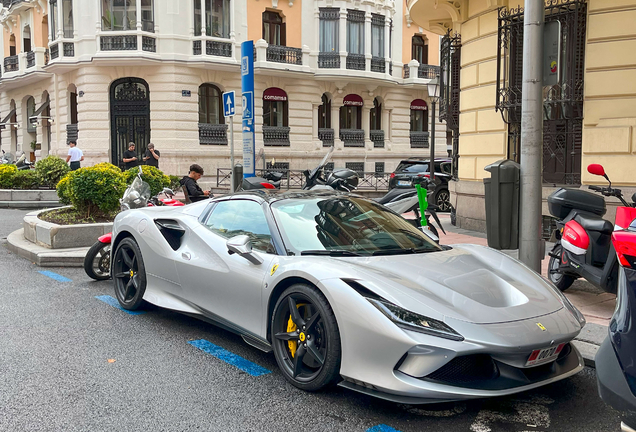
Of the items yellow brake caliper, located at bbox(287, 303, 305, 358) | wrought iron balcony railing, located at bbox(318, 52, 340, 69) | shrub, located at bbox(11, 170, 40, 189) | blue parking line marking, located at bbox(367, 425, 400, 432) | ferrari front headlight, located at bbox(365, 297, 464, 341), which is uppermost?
wrought iron balcony railing, located at bbox(318, 52, 340, 69)

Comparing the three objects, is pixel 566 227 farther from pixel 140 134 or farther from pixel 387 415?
pixel 140 134

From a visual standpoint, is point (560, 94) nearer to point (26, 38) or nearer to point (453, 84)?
point (453, 84)

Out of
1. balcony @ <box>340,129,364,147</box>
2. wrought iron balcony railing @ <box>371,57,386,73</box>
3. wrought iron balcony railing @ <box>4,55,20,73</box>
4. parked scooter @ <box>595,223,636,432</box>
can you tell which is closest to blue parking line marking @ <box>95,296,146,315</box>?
parked scooter @ <box>595,223,636,432</box>

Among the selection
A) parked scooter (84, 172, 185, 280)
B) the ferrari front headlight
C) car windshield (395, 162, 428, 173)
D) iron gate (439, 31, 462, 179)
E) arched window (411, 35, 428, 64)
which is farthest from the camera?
arched window (411, 35, 428, 64)

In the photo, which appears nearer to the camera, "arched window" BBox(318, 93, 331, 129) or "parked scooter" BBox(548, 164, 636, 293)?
"parked scooter" BBox(548, 164, 636, 293)

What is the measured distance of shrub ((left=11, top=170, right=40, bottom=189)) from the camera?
1744 cm

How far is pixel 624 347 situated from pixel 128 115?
27178 millimetres

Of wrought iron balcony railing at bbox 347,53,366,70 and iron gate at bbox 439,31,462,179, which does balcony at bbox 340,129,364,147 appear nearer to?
wrought iron balcony railing at bbox 347,53,366,70

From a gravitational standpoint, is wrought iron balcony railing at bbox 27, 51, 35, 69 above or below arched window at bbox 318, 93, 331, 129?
above

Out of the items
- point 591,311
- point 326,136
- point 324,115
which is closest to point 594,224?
point 591,311

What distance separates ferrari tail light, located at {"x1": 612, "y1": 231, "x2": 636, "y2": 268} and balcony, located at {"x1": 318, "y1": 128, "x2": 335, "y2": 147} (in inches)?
1141

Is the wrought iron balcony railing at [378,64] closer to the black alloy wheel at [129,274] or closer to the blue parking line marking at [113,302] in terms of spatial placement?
the blue parking line marking at [113,302]

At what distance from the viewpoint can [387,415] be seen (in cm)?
360

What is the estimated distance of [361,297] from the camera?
3580 mm
